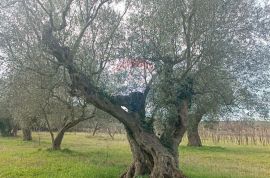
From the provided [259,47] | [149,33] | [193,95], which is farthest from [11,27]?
[259,47]

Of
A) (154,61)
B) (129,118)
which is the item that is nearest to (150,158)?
(129,118)

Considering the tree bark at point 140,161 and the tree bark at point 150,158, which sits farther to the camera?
the tree bark at point 140,161

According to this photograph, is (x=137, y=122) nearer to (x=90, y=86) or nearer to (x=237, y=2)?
(x=90, y=86)

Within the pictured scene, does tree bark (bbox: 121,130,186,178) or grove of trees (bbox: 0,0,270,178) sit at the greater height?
grove of trees (bbox: 0,0,270,178)

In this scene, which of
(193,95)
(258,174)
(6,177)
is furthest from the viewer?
(258,174)

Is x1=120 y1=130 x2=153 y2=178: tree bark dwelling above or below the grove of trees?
below

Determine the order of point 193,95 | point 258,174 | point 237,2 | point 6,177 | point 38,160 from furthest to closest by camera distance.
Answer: point 38,160 → point 258,174 → point 6,177 → point 193,95 → point 237,2

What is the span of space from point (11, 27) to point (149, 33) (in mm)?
6202

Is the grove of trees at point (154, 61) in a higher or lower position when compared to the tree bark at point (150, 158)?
higher

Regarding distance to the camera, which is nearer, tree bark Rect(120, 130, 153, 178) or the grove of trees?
the grove of trees

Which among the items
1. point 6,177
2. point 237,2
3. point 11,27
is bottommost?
point 6,177

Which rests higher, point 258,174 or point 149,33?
point 149,33

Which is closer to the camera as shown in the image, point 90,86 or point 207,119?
point 90,86

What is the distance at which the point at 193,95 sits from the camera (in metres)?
20.8
